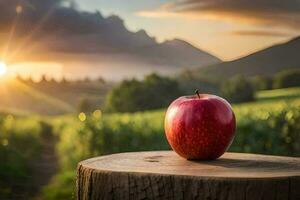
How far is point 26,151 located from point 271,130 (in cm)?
436

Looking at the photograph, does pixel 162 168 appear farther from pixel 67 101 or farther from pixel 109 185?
pixel 67 101

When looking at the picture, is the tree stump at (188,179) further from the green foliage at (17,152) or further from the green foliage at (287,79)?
the green foliage at (287,79)

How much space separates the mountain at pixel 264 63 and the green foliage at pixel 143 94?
0.81 metres

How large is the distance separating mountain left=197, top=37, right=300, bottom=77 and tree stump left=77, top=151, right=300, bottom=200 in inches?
282

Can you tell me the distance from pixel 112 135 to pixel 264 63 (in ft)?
11.4

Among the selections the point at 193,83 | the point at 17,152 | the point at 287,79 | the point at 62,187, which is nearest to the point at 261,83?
the point at 287,79

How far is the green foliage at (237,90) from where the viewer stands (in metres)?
9.98

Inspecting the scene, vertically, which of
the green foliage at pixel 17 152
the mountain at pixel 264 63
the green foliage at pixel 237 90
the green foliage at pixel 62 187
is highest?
the mountain at pixel 264 63

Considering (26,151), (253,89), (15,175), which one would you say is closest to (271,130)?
(253,89)

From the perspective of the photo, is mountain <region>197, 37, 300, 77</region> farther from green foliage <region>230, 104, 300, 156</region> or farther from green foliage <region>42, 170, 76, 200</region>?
→ green foliage <region>42, 170, 76, 200</region>

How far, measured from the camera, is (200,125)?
3.24m

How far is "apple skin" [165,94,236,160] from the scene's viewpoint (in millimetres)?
3234

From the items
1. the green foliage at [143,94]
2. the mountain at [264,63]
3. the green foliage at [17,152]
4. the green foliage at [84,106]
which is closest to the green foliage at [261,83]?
the mountain at [264,63]

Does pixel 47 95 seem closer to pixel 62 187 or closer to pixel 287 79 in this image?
pixel 62 187
